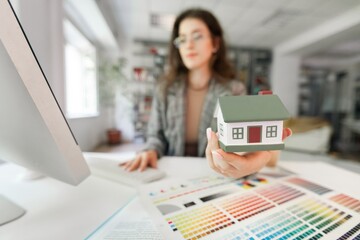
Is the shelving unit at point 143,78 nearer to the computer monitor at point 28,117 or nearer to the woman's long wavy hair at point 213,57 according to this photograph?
the woman's long wavy hair at point 213,57

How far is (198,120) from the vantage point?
0.39 metres

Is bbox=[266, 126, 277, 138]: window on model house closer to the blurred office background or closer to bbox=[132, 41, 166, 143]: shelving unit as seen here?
the blurred office background

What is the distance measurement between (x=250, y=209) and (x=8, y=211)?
1.11 ft

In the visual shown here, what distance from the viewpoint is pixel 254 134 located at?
173 millimetres

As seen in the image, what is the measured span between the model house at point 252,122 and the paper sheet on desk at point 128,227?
15 cm

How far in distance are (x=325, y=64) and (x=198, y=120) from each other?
5.90 meters

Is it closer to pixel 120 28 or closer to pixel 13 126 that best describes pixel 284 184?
pixel 13 126

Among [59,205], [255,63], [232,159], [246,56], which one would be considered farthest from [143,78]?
[232,159]

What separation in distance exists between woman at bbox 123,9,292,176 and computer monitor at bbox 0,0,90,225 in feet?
0.57

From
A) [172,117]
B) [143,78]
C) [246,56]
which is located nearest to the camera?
[172,117]

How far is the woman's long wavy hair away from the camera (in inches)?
16.8

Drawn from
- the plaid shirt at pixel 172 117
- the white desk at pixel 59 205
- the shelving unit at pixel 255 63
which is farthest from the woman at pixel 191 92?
the shelving unit at pixel 255 63

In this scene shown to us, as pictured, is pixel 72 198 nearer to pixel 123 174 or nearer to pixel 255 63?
pixel 123 174

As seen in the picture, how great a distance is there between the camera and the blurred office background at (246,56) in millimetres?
1574
